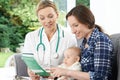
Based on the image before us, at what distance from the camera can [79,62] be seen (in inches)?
78.4

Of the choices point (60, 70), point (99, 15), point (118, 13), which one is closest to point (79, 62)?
point (60, 70)

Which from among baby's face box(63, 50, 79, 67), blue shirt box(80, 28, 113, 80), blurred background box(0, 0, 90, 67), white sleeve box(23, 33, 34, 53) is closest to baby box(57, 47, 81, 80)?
baby's face box(63, 50, 79, 67)

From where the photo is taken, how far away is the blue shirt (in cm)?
177

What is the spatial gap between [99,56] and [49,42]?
1.99 feet

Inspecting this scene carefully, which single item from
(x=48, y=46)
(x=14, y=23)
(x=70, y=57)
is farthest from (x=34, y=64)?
(x=14, y=23)

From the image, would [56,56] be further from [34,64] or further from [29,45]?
[34,64]

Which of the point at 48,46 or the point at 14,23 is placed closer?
the point at 48,46

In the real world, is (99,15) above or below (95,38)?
above

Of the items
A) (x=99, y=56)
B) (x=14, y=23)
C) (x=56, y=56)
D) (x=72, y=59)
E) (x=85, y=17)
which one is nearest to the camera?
(x=99, y=56)

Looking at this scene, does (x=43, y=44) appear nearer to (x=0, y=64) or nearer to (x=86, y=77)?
(x=86, y=77)

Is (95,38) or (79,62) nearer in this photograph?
(95,38)

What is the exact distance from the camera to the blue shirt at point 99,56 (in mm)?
1768

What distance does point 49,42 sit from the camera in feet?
7.48

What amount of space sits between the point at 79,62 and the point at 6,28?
3886 millimetres
